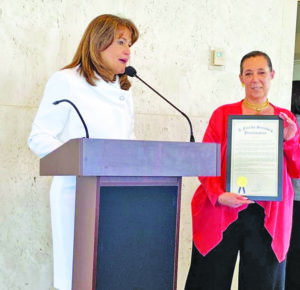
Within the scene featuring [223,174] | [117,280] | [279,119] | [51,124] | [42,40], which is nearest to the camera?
[117,280]

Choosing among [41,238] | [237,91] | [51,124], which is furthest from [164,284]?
[237,91]

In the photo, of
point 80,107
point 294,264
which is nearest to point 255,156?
point 80,107

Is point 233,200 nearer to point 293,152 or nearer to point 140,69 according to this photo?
point 293,152

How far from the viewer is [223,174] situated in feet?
7.11

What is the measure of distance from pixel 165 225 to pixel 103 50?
0.74m

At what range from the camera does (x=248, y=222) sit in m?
2.13

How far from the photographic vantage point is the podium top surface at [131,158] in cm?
118

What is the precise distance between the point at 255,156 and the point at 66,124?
2.86ft

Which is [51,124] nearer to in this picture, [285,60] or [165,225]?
[165,225]

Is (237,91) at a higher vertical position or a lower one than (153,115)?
higher

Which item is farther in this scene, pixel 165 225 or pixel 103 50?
pixel 103 50

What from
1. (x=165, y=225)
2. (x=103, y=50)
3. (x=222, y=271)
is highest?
(x=103, y=50)

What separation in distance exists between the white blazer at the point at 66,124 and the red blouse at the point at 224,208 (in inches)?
24.4

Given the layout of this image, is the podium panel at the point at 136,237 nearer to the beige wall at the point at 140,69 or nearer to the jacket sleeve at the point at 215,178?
the jacket sleeve at the point at 215,178
